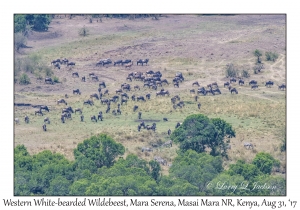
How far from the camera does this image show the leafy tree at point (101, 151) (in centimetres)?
7244

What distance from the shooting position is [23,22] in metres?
125

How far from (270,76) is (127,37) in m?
22.2

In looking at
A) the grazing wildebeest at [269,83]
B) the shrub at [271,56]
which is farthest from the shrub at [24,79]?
the shrub at [271,56]

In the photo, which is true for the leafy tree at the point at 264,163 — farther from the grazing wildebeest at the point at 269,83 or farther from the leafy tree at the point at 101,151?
the grazing wildebeest at the point at 269,83

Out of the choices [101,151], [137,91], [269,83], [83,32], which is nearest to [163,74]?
[137,91]

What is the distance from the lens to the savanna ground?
277ft

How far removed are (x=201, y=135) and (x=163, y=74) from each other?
32.3 m

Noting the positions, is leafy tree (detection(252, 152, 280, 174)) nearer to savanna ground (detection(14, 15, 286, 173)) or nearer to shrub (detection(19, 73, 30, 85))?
savanna ground (detection(14, 15, 286, 173))

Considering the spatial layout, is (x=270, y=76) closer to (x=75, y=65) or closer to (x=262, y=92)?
(x=262, y=92)

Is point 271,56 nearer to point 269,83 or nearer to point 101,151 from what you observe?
point 269,83

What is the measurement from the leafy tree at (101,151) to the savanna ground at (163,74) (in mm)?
5362

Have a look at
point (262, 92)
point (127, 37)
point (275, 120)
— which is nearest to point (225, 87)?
point (262, 92)

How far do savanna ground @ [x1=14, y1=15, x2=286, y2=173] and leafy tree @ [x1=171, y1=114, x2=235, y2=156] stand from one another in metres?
1.40

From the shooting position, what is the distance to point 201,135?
76500mm
